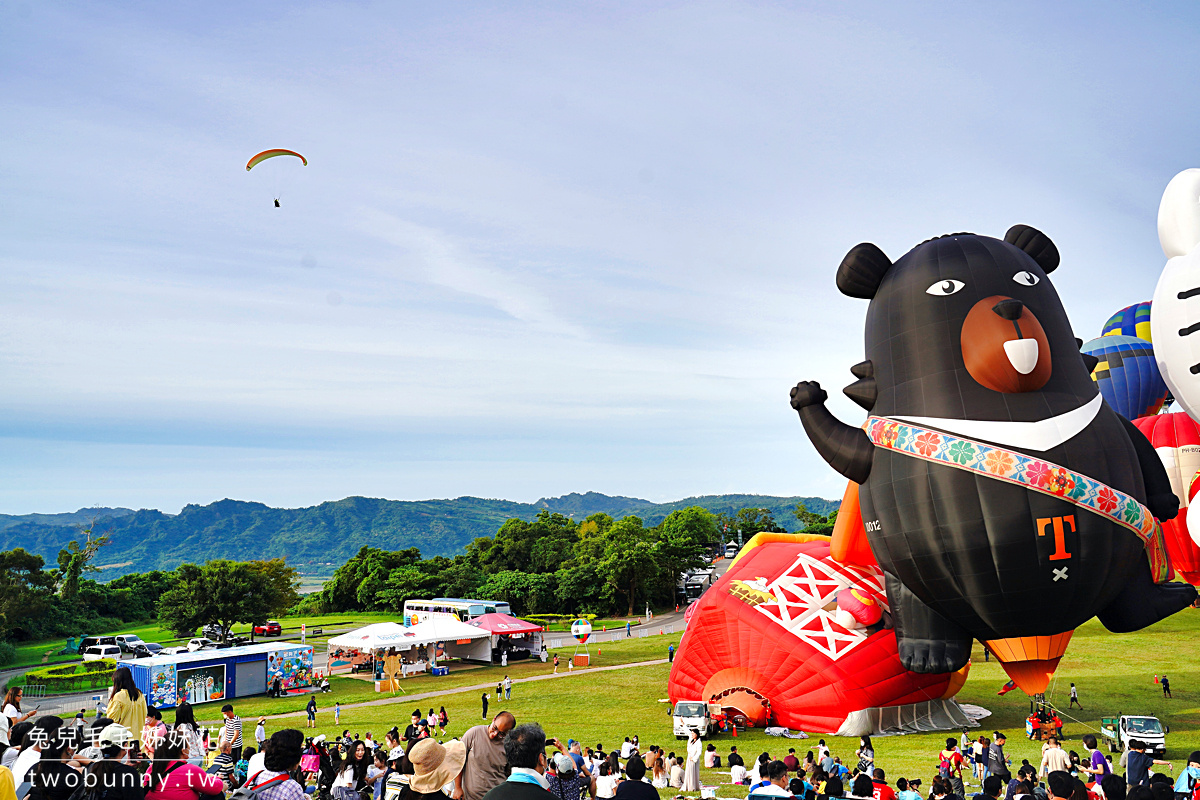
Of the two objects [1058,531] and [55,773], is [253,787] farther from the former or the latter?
[1058,531]

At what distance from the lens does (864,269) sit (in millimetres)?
15828

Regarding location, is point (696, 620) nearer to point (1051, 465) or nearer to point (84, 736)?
point (1051, 465)

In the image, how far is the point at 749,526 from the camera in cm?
12769

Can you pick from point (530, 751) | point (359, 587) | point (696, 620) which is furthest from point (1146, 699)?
point (359, 587)

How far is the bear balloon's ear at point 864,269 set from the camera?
623 inches

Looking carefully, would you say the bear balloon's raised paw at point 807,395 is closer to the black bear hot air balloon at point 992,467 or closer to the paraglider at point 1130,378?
the black bear hot air balloon at point 992,467

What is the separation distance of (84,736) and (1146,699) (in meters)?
27.1

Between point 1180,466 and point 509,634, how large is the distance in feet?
92.4

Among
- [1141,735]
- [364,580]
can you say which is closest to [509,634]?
[1141,735]

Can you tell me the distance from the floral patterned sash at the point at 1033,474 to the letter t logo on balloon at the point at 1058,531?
12.6 inches

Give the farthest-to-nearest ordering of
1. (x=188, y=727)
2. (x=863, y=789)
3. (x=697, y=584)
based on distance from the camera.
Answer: (x=697, y=584) → (x=188, y=727) → (x=863, y=789)

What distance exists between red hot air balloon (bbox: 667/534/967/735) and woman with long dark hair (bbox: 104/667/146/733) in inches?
508

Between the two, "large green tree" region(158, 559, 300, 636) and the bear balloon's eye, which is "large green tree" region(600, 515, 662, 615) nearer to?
"large green tree" region(158, 559, 300, 636)

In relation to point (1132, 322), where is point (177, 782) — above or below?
below
